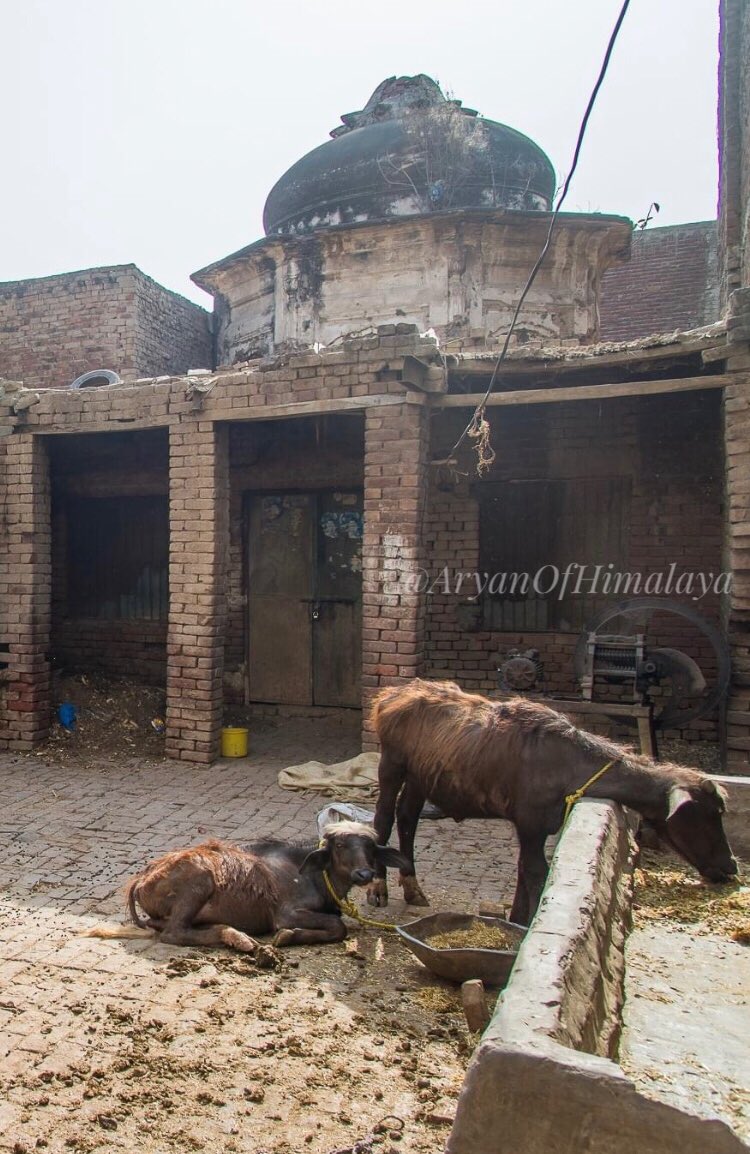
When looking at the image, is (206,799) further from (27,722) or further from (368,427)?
(368,427)

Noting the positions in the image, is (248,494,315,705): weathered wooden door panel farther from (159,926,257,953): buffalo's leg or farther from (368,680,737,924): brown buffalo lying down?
(159,926,257,953): buffalo's leg

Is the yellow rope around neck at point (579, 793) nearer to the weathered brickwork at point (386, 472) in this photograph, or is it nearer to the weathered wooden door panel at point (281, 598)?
the weathered brickwork at point (386, 472)

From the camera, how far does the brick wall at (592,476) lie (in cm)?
841

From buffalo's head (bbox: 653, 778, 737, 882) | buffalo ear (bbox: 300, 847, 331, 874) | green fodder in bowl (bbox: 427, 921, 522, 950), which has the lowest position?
green fodder in bowl (bbox: 427, 921, 522, 950)

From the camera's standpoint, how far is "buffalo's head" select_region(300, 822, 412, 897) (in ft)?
14.0

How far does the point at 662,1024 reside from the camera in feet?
8.94

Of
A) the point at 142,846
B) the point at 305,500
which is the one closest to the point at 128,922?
the point at 142,846

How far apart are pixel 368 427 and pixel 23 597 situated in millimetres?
4226

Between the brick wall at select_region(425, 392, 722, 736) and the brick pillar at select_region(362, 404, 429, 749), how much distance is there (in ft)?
5.90

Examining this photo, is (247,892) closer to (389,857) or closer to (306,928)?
(306,928)

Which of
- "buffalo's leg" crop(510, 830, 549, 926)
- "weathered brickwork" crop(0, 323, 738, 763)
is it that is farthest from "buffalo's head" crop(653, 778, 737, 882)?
"weathered brickwork" crop(0, 323, 738, 763)

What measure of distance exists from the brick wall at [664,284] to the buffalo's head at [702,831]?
52.9 feet

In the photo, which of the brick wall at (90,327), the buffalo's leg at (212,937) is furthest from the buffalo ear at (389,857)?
the brick wall at (90,327)

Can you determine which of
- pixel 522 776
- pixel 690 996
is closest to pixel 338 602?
pixel 522 776
